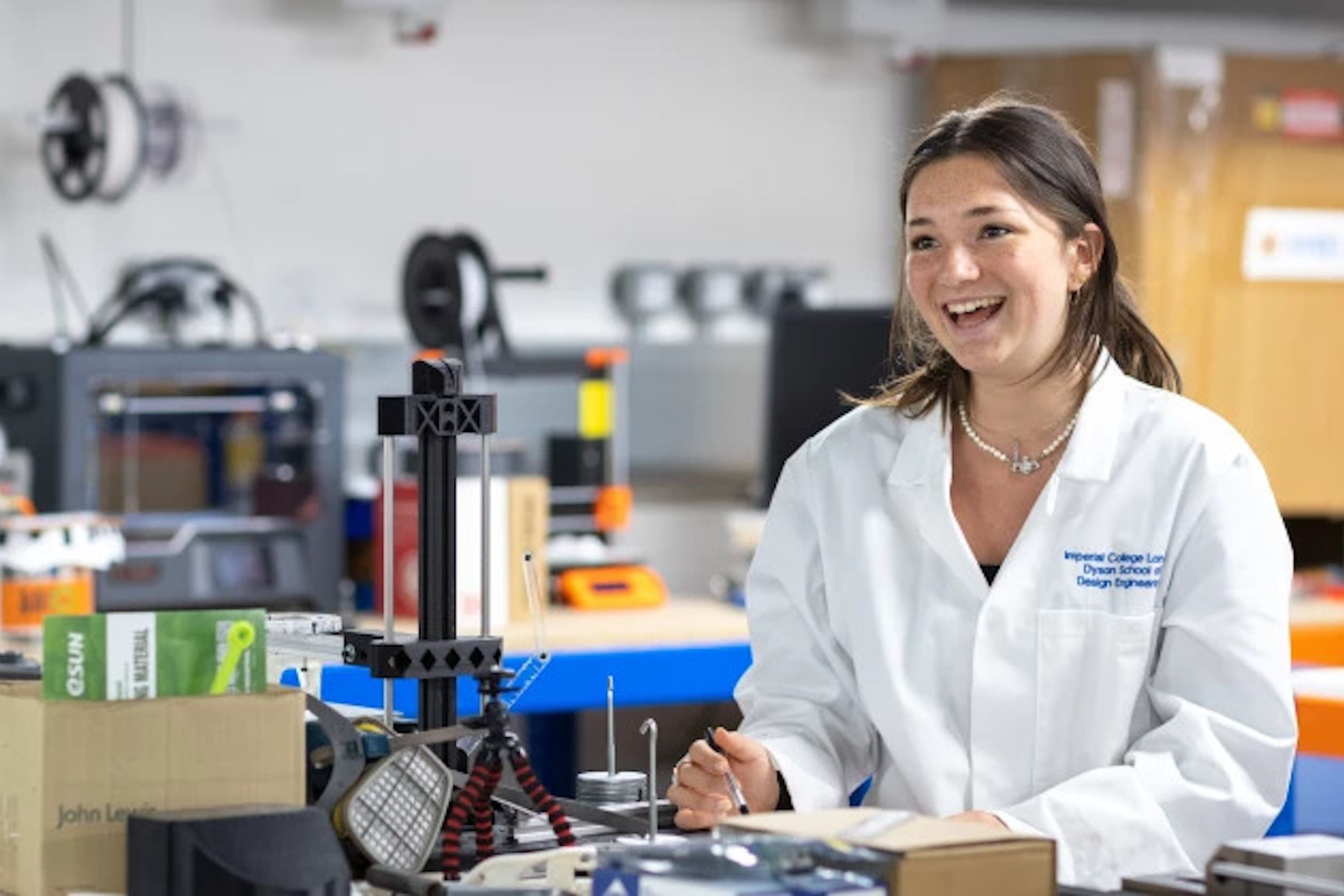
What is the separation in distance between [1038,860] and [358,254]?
352 centimetres

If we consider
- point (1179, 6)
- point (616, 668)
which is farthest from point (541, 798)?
point (1179, 6)

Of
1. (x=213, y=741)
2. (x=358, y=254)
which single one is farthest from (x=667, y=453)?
(x=213, y=741)

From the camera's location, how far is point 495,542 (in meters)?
4.29

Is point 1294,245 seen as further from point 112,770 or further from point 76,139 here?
point 112,770

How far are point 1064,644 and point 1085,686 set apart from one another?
0.15ft

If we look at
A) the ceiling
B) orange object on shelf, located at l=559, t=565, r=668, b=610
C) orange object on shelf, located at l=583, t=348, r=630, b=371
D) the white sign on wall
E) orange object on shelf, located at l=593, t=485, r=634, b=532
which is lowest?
orange object on shelf, located at l=559, t=565, r=668, b=610

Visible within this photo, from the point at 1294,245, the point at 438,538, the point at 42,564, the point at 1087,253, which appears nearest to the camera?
the point at 438,538

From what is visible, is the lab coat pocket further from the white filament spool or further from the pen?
the white filament spool

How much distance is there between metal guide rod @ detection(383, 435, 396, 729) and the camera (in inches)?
84.4

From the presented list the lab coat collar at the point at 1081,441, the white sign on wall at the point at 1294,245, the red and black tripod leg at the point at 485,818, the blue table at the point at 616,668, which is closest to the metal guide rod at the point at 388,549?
the red and black tripod leg at the point at 485,818

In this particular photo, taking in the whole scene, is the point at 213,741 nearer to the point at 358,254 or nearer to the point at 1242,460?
the point at 1242,460

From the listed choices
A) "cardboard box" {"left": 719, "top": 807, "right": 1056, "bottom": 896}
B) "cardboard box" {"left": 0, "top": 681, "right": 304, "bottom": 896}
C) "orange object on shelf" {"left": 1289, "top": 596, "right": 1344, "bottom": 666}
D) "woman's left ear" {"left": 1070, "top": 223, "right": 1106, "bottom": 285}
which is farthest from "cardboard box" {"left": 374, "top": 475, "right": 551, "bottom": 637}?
"cardboard box" {"left": 719, "top": 807, "right": 1056, "bottom": 896}

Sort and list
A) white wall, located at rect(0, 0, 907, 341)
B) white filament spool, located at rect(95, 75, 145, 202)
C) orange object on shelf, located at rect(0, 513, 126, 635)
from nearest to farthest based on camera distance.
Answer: orange object on shelf, located at rect(0, 513, 126, 635)
white filament spool, located at rect(95, 75, 145, 202)
white wall, located at rect(0, 0, 907, 341)

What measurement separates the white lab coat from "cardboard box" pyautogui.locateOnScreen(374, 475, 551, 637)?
152 centimetres
